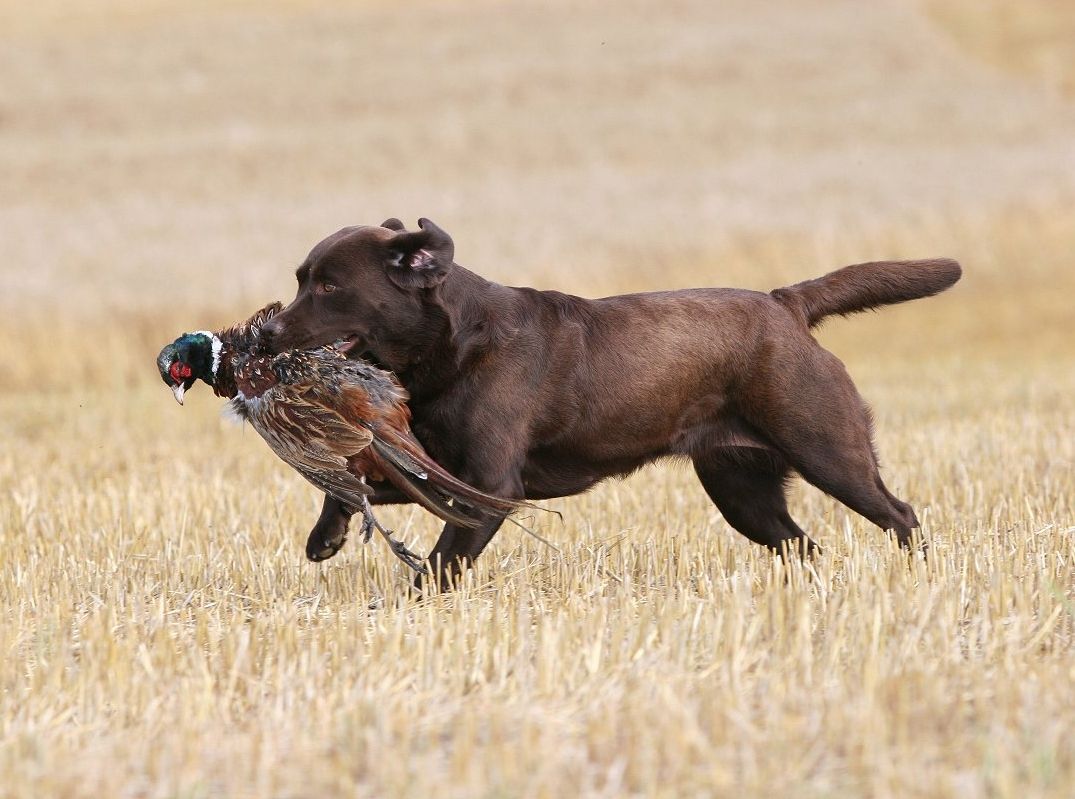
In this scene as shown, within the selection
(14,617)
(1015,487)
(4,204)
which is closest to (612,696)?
(14,617)

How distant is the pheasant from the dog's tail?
1.60m

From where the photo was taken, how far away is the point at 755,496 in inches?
221

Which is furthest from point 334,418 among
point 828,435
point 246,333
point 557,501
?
point 557,501

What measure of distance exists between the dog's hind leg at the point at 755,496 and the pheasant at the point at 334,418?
1251 mm

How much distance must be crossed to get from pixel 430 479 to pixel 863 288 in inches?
79.5

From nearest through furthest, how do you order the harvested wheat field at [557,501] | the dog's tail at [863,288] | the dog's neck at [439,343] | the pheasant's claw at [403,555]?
the harvested wheat field at [557,501] < the pheasant's claw at [403,555] < the dog's neck at [439,343] < the dog's tail at [863,288]

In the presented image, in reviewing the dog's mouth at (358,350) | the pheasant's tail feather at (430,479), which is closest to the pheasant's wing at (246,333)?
the dog's mouth at (358,350)

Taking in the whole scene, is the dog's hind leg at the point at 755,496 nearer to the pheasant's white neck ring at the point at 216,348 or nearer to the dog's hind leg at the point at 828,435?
the dog's hind leg at the point at 828,435

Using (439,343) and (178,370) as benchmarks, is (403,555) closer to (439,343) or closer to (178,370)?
(439,343)

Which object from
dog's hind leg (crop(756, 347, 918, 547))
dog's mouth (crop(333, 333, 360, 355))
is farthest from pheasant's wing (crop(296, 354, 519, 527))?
dog's hind leg (crop(756, 347, 918, 547))

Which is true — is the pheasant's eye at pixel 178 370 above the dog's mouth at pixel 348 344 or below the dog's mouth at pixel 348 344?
below

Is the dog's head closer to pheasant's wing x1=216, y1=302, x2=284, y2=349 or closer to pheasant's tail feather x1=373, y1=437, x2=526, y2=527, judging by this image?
pheasant's wing x1=216, y1=302, x2=284, y2=349

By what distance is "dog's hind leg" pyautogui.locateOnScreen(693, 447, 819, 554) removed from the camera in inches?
219

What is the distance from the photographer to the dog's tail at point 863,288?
5.52 metres
